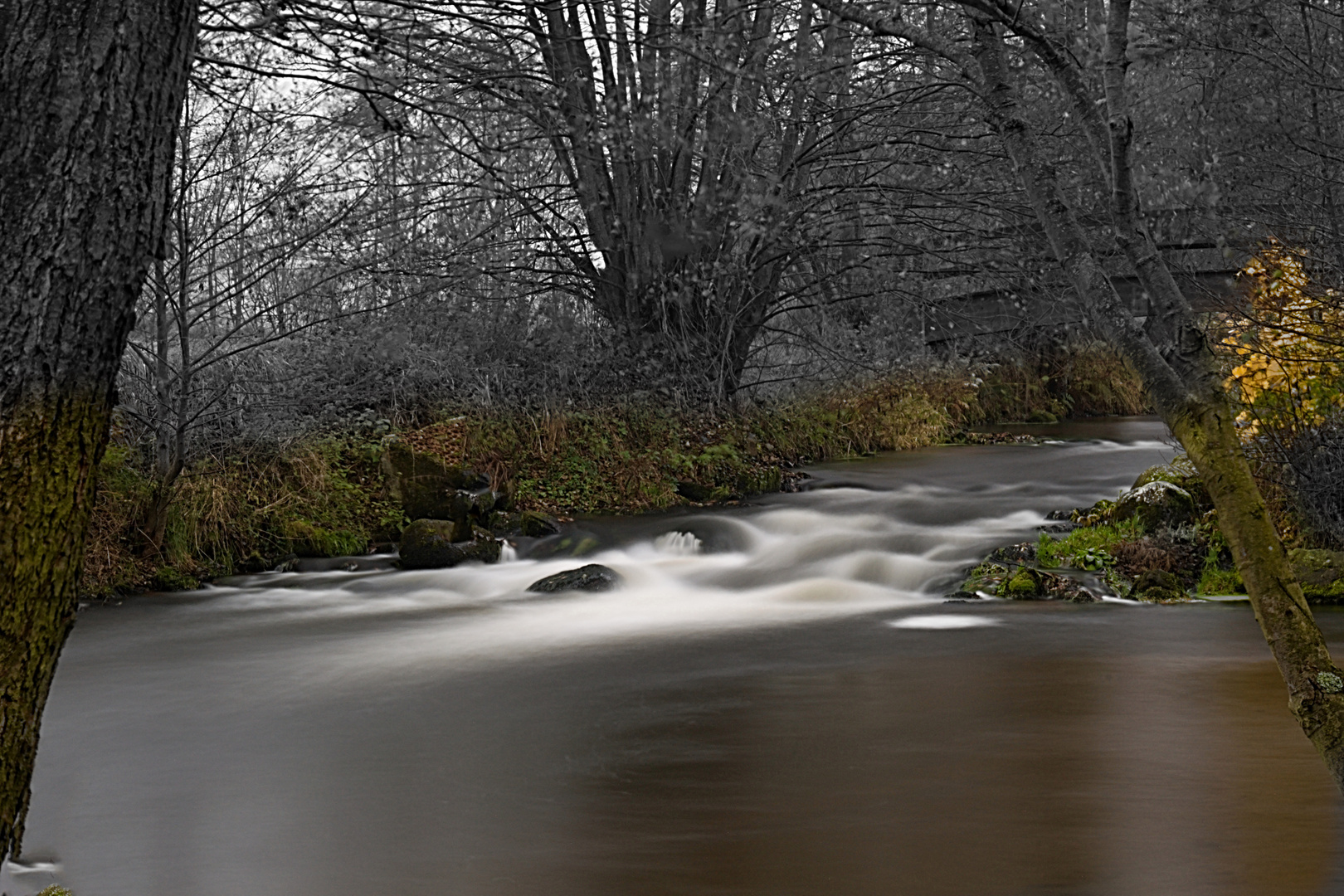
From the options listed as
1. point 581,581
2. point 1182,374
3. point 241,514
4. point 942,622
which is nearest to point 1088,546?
point 942,622

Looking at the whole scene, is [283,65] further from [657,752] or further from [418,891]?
[418,891]

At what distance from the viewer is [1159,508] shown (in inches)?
456

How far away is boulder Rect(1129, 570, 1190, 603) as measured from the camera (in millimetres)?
10391

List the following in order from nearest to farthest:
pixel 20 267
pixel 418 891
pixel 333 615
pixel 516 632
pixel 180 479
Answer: pixel 20 267, pixel 418 891, pixel 516 632, pixel 333 615, pixel 180 479

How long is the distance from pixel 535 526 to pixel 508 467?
1.25 meters

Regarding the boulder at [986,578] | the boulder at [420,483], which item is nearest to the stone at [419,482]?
the boulder at [420,483]

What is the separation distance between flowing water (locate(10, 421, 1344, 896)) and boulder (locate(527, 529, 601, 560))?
1.95 feet

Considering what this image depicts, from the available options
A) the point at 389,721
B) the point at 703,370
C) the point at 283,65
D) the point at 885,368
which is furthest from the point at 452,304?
the point at 389,721

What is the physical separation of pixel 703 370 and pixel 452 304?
3224 mm

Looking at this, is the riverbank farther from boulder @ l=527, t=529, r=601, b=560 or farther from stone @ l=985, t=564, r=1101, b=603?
stone @ l=985, t=564, r=1101, b=603

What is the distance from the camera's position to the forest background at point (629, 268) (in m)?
10.6

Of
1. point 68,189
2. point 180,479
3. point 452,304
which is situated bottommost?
point 180,479

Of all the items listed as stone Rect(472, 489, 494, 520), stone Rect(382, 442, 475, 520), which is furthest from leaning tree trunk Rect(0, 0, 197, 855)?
stone Rect(472, 489, 494, 520)

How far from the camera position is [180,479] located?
11.7 metres
